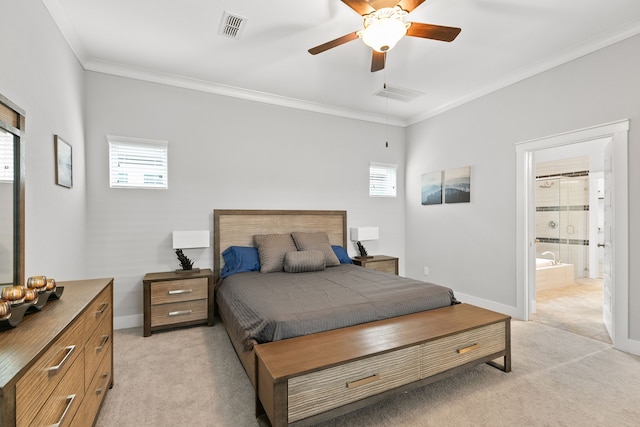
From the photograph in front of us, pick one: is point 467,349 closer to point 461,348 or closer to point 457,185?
point 461,348

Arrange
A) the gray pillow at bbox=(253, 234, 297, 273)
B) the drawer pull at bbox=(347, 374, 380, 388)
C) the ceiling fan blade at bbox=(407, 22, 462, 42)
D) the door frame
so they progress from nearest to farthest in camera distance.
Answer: the drawer pull at bbox=(347, 374, 380, 388) < the ceiling fan blade at bbox=(407, 22, 462, 42) < the door frame < the gray pillow at bbox=(253, 234, 297, 273)

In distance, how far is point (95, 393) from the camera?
5.82 ft

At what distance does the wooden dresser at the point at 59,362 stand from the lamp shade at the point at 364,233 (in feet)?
10.8

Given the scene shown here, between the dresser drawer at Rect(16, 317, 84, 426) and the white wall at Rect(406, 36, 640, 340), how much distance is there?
13.5 ft

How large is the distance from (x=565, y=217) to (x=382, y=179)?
426 cm

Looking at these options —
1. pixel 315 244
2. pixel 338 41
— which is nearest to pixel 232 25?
pixel 338 41

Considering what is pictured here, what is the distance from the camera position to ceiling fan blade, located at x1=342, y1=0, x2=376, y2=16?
2.00 m

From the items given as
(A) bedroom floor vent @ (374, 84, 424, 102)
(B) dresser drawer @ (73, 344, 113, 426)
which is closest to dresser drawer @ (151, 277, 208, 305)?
(B) dresser drawer @ (73, 344, 113, 426)

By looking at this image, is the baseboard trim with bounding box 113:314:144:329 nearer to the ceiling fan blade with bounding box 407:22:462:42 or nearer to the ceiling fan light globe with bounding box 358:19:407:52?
the ceiling fan light globe with bounding box 358:19:407:52

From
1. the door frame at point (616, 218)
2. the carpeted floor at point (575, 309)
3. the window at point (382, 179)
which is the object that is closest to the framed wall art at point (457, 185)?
the door frame at point (616, 218)

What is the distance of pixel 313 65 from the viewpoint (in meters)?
3.44

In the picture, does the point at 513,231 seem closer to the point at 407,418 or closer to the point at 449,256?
the point at 449,256

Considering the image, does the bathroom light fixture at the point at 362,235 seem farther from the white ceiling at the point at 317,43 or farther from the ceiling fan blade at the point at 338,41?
the ceiling fan blade at the point at 338,41

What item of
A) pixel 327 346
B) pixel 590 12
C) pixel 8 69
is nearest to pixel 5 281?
pixel 8 69
